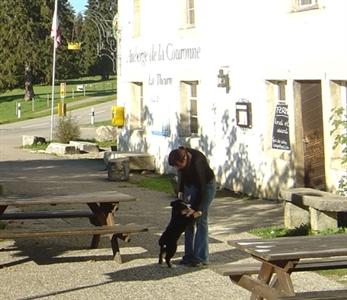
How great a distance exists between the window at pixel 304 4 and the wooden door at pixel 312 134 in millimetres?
1246

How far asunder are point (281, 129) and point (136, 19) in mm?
8572

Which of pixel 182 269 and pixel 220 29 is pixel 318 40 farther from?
pixel 182 269

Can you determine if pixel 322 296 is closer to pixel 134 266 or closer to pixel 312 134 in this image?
pixel 134 266

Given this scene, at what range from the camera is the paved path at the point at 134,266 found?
798 cm

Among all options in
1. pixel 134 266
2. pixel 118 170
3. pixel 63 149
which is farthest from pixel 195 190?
pixel 63 149

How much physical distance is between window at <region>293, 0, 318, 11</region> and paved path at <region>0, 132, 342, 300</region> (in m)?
3.38

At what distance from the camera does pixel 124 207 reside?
1471 cm

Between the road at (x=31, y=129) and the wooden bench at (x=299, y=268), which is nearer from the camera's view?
the wooden bench at (x=299, y=268)

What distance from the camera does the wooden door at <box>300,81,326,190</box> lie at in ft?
46.7

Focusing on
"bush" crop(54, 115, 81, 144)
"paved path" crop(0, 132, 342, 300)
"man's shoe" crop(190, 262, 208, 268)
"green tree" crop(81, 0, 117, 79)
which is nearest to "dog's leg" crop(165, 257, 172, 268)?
"paved path" crop(0, 132, 342, 300)

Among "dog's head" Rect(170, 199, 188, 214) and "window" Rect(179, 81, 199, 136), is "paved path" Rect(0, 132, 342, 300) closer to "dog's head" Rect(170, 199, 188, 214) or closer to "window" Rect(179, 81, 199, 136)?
"dog's head" Rect(170, 199, 188, 214)

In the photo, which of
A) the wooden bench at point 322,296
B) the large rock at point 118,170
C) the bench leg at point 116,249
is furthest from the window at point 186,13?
the wooden bench at point 322,296

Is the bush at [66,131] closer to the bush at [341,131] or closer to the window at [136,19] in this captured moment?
the window at [136,19]

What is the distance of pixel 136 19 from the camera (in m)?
22.5
